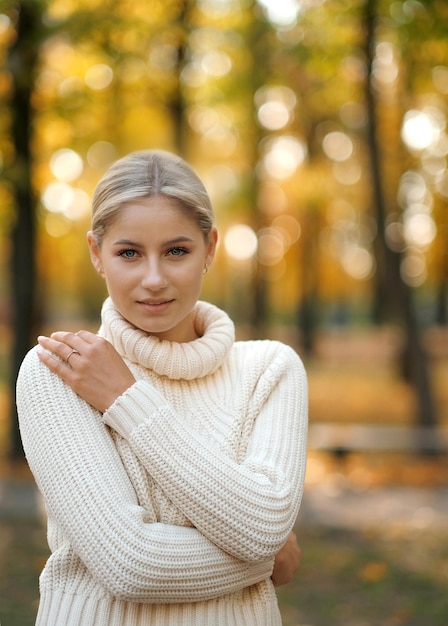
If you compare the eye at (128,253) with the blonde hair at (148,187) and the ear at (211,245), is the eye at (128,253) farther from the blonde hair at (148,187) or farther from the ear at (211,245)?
the ear at (211,245)

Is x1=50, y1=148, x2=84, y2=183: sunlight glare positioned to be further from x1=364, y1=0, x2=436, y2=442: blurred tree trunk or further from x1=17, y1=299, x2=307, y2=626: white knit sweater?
x1=17, y1=299, x2=307, y2=626: white knit sweater

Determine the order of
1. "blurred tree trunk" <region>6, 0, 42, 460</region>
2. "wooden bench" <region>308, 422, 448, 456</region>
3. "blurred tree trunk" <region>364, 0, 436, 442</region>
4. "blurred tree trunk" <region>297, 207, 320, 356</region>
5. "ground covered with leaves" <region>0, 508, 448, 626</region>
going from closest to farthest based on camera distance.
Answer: "ground covered with leaves" <region>0, 508, 448, 626</region>
"blurred tree trunk" <region>6, 0, 42, 460</region>
"wooden bench" <region>308, 422, 448, 456</region>
"blurred tree trunk" <region>364, 0, 436, 442</region>
"blurred tree trunk" <region>297, 207, 320, 356</region>

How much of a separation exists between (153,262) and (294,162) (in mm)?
17369

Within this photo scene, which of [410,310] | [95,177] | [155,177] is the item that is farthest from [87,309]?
[155,177]

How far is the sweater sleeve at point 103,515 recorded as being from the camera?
195 centimetres

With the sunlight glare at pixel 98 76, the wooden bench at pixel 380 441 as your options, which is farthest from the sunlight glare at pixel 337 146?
the wooden bench at pixel 380 441

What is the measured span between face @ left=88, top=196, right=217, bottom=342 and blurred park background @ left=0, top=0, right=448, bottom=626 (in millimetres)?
3736

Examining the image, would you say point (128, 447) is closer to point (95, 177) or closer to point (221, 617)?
point (221, 617)

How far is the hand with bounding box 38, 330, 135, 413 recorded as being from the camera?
2074mm

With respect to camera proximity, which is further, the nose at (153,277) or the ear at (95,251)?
the ear at (95,251)

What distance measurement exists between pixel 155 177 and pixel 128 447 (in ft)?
2.36

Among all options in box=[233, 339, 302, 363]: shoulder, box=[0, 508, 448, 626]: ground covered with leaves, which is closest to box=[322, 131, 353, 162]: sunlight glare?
box=[0, 508, 448, 626]: ground covered with leaves

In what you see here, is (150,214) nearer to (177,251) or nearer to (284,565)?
(177,251)

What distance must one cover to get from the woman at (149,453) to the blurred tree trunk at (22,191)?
678 centimetres
